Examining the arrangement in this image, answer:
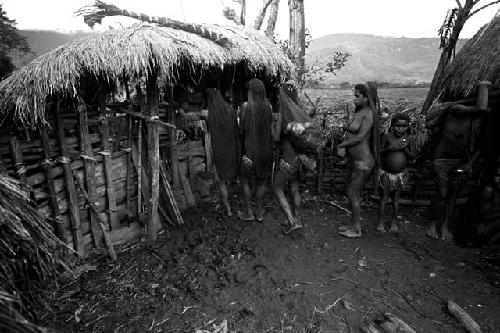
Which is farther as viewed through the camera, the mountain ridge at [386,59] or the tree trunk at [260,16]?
the mountain ridge at [386,59]

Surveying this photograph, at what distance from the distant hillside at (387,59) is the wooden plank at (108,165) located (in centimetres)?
3188

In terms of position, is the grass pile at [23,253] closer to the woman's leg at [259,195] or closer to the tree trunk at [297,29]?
the woman's leg at [259,195]

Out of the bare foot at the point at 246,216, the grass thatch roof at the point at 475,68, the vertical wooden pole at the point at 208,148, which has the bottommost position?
the bare foot at the point at 246,216

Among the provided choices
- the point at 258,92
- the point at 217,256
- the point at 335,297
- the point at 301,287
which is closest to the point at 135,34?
the point at 258,92

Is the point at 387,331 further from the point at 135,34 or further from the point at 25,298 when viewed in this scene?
the point at 135,34

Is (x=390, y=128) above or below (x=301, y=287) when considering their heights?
above

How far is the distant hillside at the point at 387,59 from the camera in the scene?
3588 centimetres

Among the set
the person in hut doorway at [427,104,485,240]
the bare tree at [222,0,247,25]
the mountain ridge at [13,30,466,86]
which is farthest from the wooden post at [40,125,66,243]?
the mountain ridge at [13,30,466,86]

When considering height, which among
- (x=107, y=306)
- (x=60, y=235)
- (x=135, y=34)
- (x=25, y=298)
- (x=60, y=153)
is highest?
(x=135, y=34)

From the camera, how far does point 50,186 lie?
3.83 m

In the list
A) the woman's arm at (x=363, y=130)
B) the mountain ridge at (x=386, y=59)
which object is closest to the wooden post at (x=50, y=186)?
the woman's arm at (x=363, y=130)

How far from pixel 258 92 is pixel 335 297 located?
2.66 metres

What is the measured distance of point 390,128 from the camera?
4.69m

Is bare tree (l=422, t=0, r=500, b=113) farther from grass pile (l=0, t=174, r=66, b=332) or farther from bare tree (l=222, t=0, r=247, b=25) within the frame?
grass pile (l=0, t=174, r=66, b=332)
